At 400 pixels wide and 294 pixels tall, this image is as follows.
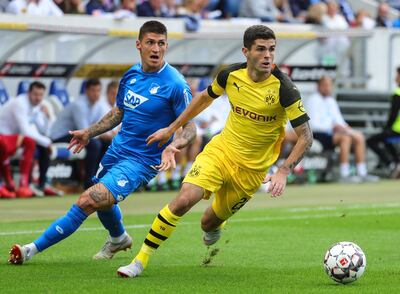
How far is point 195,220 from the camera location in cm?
1537

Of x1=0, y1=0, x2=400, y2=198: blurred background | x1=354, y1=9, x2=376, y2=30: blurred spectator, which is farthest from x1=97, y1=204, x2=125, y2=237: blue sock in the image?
x1=354, y1=9, x2=376, y2=30: blurred spectator

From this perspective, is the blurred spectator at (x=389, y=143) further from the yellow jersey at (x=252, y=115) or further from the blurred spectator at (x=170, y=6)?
the yellow jersey at (x=252, y=115)

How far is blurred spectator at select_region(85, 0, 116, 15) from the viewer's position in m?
22.3

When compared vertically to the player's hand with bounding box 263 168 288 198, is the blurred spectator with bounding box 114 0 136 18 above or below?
below

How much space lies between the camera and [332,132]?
78.8ft

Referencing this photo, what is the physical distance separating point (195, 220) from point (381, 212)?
304 cm

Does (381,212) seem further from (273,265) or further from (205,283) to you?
(205,283)

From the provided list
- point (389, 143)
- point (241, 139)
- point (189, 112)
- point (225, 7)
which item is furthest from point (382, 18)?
point (189, 112)

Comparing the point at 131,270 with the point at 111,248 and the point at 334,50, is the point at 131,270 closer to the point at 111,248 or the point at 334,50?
the point at 111,248

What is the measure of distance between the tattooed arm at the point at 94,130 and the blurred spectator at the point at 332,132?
43.1 feet

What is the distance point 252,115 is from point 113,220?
6.19ft

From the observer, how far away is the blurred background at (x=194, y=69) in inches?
770

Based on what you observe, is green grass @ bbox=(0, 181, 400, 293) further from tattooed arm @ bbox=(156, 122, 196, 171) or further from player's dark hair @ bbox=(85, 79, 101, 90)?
player's dark hair @ bbox=(85, 79, 101, 90)

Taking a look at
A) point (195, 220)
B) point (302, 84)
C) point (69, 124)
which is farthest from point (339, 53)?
point (195, 220)
